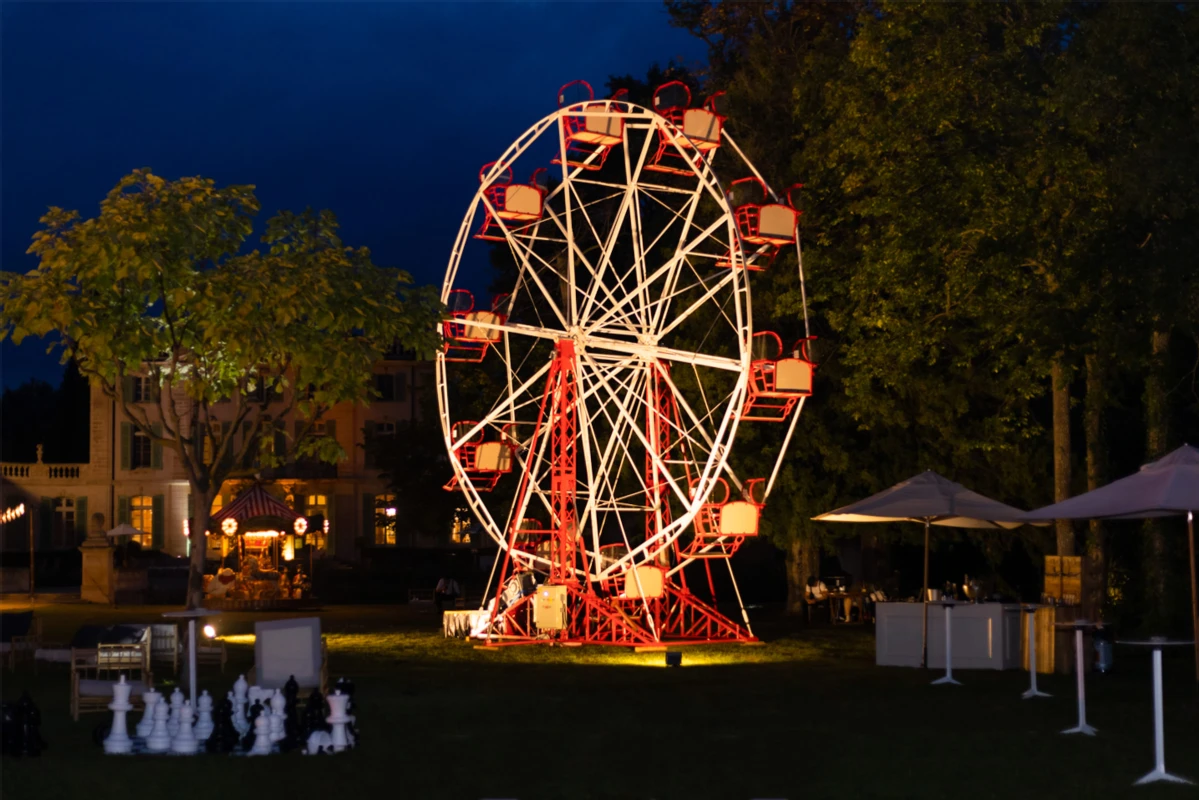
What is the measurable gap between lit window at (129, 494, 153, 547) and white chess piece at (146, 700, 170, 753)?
2191 inches

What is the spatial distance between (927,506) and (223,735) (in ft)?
37.9

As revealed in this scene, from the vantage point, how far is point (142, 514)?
66.3m

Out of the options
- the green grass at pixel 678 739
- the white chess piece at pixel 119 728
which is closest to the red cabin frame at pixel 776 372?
the green grass at pixel 678 739

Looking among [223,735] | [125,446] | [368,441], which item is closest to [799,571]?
[223,735]

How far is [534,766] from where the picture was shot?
39.5 ft

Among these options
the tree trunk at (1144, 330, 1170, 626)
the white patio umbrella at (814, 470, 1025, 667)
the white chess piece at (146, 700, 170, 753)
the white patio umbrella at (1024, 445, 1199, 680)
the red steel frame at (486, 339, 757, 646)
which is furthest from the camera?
the red steel frame at (486, 339, 757, 646)

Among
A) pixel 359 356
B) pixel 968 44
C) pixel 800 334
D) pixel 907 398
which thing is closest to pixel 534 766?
pixel 359 356

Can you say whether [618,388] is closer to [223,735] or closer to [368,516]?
[223,735]

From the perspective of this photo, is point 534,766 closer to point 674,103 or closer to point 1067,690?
point 1067,690

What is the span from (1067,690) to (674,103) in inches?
509

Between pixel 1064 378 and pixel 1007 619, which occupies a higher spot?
pixel 1064 378

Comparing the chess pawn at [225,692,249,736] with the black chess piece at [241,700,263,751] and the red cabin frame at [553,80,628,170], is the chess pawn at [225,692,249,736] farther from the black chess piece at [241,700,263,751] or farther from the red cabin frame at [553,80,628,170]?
the red cabin frame at [553,80,628,170]

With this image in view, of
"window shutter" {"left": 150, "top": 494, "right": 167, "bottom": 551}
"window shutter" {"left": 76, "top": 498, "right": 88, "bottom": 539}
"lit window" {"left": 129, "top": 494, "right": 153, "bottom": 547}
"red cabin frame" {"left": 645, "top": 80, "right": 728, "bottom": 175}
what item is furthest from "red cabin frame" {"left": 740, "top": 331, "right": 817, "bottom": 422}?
"window shutter" {"left": 76, "top": 498, "right": 88, "bottom": 539}

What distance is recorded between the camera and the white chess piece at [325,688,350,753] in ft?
41.4
